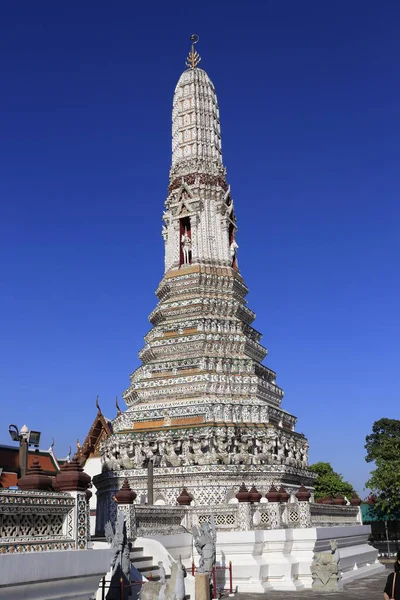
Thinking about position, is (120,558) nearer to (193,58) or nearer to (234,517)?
(234,517)

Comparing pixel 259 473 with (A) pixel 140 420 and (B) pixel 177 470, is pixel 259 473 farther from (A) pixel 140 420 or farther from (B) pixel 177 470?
(A) pixel 140 420

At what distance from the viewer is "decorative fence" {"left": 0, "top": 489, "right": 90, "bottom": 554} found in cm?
823

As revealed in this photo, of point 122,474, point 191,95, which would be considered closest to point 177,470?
point 122,474

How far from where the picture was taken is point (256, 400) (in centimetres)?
2658

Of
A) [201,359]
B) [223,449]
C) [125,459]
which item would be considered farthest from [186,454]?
[201,359]

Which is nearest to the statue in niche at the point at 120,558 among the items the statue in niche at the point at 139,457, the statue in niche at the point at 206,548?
the statue in niche at the point at 206,548

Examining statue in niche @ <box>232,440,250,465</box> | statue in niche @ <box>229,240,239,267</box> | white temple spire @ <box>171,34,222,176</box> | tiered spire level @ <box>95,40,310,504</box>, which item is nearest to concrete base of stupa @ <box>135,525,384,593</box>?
tiered spire level @ <box>95,40,310,504</box>

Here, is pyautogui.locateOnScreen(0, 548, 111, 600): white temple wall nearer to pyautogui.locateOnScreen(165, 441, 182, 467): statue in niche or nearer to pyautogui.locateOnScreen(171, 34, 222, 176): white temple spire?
pyautogui.locateOnScreen(165, 441, 182, 467): statue in niche

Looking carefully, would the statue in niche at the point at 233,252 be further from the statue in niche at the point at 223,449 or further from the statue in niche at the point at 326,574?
the statue in niche at the point at 326,574

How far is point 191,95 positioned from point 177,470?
2068 cm

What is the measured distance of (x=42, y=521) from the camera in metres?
8.88

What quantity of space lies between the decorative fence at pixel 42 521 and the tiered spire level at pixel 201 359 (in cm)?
1469

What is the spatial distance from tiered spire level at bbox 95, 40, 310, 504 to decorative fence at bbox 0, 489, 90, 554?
14.7 meters

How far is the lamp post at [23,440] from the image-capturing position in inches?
1019
